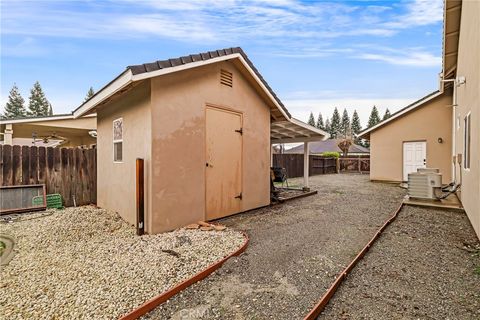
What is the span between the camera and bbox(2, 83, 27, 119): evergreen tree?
45906 millimetres

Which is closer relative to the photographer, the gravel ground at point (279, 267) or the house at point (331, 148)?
the gravel ground at point (279, 267)

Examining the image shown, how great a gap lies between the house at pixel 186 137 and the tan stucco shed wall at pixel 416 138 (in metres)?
8.81

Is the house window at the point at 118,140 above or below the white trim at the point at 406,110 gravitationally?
below

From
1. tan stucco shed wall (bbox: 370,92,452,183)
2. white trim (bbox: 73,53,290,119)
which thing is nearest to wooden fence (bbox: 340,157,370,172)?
tan stucco shed wall (bbox: 370,92,452,183)

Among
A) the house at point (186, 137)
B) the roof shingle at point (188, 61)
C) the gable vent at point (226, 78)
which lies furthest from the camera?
the gable vent at point (226, 78)

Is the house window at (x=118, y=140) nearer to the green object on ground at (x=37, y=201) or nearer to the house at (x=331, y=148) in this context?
the green object on ground at (x=37, y=201)

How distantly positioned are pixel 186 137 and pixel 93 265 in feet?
8.59

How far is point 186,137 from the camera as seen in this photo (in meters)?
4.89

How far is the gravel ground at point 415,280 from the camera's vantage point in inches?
90.0

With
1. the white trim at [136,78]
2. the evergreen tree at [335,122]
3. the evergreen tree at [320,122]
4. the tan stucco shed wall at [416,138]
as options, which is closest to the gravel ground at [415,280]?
the white trim at [136,78]

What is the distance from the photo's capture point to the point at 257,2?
6965mm

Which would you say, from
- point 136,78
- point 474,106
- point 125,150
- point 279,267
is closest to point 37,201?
point 125,150

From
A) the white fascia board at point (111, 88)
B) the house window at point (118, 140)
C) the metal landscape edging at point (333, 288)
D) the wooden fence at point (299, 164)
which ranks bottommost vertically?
the metal landscape edging at point (333, 288)

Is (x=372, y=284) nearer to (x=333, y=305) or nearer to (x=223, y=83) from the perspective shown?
(x=333, y=305)
